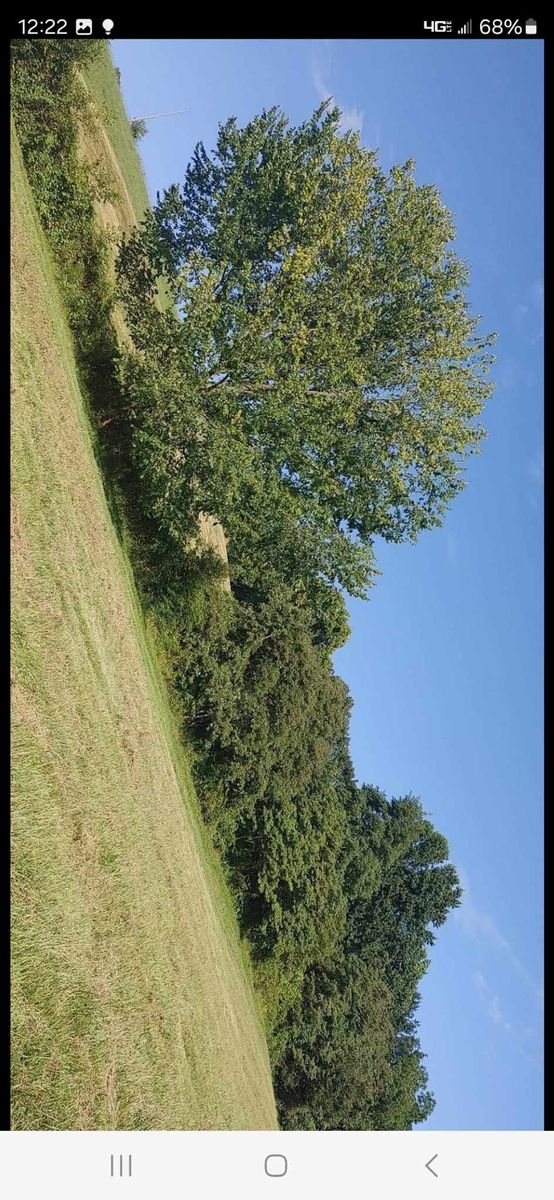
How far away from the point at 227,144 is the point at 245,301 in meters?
5.36

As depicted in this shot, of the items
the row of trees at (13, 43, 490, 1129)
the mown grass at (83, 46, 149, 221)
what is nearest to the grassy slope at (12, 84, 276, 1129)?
the row of trees at (13, 43, 490, 1129)

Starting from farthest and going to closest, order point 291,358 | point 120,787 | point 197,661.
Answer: point 197,661, point 291,358, point 120,787

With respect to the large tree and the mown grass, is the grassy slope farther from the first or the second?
the mown grass
